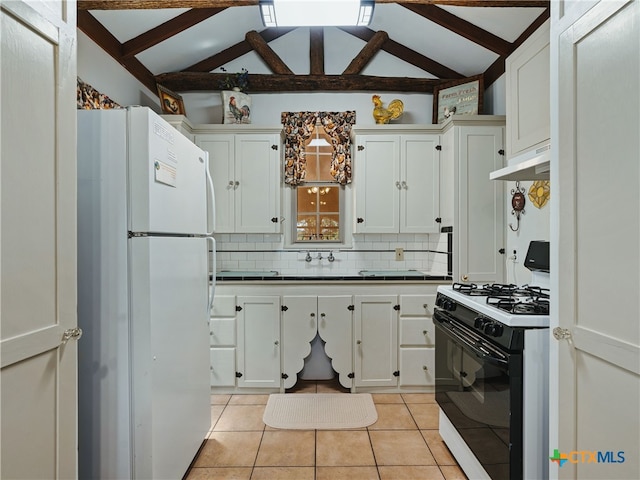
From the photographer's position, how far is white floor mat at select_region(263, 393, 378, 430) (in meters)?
2.45

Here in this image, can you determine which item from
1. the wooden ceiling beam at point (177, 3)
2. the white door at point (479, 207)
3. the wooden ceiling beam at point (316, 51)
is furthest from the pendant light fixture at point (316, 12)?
the white door at point (479, 207)

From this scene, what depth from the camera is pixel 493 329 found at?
4.85ft

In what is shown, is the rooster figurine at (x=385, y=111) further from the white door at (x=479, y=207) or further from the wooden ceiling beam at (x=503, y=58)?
the wooden ceiling beam at (x=503, y=58)

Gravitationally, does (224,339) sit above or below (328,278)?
below

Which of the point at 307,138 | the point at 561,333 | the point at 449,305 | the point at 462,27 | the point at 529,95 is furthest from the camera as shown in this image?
the point at 307,138

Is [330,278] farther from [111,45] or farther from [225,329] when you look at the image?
[111,45]

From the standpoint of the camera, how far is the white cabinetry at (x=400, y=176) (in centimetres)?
316

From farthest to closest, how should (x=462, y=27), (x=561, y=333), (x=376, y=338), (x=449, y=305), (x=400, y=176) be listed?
(x=400, y=176) → (x=376, y=338) → (x=462, y=27) → (x=449, y=305) → (x=561, y=333)

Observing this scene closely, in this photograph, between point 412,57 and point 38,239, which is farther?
point 412,57

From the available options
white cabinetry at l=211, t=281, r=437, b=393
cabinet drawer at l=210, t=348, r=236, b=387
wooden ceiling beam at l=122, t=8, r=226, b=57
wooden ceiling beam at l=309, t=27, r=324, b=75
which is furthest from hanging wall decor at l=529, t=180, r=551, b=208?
wooden ceiling beam at l=122, t=8, r=226, b=57

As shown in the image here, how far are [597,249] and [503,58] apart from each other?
2571 millimetres

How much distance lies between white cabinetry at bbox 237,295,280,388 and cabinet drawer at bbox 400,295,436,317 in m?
1.01

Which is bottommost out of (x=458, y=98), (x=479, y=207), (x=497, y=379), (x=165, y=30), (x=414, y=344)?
(x=414, y=344)

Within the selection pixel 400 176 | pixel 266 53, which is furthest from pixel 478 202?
pixel 266 53
